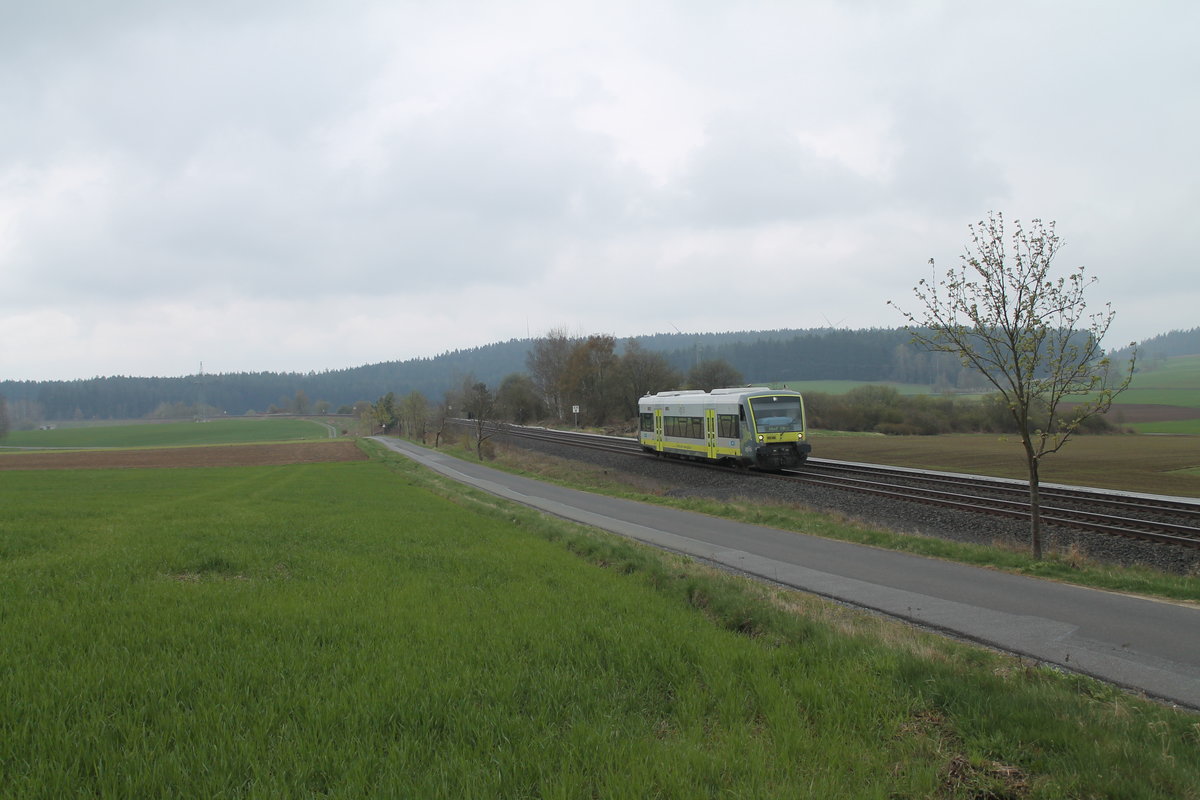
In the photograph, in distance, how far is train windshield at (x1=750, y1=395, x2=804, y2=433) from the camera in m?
30.6

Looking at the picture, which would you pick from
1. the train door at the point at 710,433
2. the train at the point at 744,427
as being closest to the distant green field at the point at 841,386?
the train at the point at 744,427

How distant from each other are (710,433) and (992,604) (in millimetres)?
24899

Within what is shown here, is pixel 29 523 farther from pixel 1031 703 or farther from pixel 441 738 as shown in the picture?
pixel 1031 703

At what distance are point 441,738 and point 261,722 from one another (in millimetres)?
1107

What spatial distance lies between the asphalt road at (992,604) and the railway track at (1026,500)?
239 inches

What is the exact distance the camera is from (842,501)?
75.4 feet

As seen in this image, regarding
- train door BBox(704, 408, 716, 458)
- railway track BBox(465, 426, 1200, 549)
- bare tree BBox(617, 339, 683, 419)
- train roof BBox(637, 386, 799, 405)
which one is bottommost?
railway track BBox(465, 426, 1200, 549)

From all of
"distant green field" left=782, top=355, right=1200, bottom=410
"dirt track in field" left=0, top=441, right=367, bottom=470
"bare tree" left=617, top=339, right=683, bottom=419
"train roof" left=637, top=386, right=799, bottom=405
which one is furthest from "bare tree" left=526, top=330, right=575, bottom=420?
"train roof" left=637, top=386, right=799, bottom=405

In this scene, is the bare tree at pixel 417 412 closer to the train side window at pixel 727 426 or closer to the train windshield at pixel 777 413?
the train side window at pixel 727 426

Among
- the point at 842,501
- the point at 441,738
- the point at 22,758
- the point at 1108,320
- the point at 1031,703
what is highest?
the point at 1108,320

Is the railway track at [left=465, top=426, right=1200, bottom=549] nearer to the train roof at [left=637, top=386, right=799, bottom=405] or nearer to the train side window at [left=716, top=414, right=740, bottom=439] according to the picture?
the train side window at [left=716, top=414, right=740, bottom=439]

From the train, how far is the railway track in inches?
41.4

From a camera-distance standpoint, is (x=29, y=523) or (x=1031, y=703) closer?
(x=1031, y=703)

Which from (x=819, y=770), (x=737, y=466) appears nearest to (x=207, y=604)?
(x=819, y=770)
